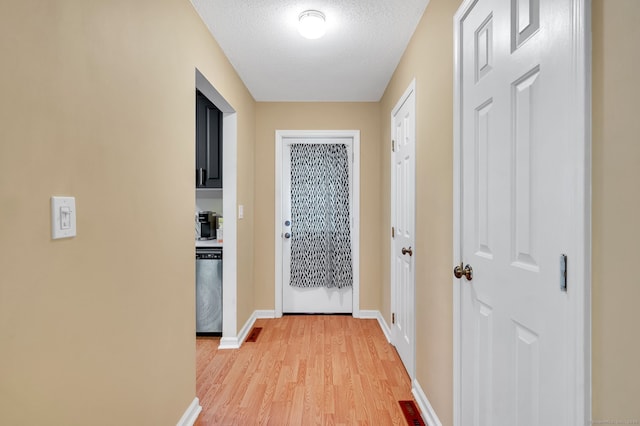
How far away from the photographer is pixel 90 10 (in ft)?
3.57

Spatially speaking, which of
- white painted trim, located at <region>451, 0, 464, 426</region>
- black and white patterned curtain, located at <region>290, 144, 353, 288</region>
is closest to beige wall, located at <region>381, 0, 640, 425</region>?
white painted trim, located at <region>451, 0, 464, 426</region>

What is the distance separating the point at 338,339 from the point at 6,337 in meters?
2.66

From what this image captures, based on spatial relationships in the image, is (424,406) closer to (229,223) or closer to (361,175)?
(229,223)

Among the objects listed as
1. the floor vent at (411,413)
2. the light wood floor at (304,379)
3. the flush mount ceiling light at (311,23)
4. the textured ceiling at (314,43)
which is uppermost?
the textured ceiling at (314,43)

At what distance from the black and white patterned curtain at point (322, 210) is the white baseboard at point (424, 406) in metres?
1.70

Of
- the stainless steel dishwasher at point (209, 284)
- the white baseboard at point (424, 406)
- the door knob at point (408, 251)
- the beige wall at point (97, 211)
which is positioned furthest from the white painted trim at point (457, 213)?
the stainless steel dishwasher at point (209, 284)

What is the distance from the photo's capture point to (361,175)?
148 inches

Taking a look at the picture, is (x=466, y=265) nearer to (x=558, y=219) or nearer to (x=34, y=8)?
(x=558, y=219)

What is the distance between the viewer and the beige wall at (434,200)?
1.66m

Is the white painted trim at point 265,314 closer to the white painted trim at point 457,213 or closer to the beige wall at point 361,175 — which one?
the beige wall at point 361,175

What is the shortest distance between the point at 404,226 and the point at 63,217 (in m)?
2.20

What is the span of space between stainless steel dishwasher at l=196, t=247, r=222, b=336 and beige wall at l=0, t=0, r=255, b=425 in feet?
3.78

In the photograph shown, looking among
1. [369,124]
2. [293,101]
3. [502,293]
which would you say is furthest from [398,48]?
[502,293]

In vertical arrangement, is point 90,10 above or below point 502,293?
above
